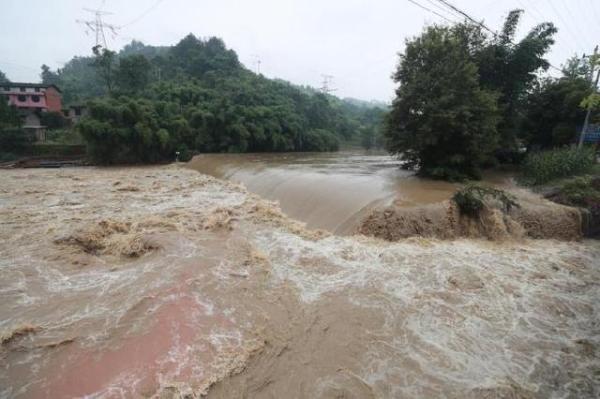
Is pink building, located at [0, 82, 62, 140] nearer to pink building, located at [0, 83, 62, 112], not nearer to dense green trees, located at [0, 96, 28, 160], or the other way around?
pink building, located at [0, 83, 62, 112]

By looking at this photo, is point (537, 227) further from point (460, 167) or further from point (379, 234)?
point (460, 167)

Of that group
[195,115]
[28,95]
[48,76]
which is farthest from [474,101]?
[48,76]

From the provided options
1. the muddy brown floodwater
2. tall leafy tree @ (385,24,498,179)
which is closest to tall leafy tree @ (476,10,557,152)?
tall leafy tree @ (385,24,498,179)

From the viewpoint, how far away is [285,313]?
16.0 feet

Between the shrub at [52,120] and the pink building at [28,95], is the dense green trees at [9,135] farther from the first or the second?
the pink building at [28,95]

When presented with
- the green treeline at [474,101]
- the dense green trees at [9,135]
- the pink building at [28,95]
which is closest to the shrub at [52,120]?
the pink building at [28,95]

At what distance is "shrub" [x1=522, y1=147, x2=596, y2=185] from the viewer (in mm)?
10719

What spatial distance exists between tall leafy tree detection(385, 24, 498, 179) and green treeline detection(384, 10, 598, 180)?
33 millimetres

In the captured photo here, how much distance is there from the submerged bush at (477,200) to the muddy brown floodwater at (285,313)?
809 mm

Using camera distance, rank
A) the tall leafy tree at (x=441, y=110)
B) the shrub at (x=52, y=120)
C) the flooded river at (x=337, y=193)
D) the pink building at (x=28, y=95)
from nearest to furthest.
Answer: the flooded river at (x=337, y=193), the tall leafy tree at (x=441, y=110), the shrub at (x=52, y=120), the pink building at (x=28, y=95)

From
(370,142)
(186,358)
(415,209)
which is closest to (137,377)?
(186,358)

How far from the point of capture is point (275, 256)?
6820 millimetres

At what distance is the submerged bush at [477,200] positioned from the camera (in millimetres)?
7828

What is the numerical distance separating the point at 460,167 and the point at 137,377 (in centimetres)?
1238
